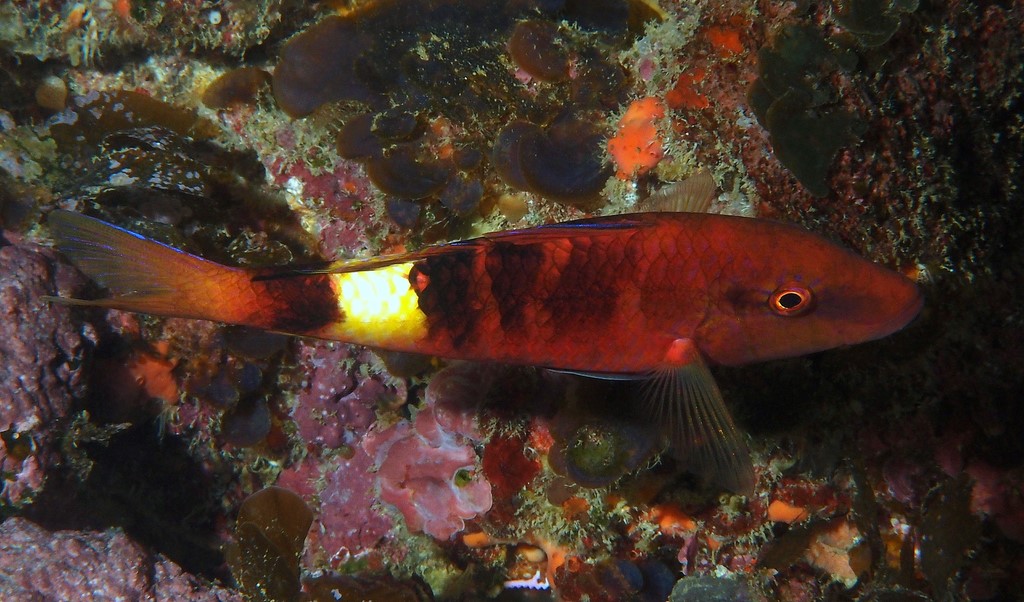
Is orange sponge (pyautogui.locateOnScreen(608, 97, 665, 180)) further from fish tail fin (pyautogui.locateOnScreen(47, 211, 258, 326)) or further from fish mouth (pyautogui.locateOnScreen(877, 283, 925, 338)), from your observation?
fish tail fin (pyautogui.locateOnScreen(47, 211, 258, 326))

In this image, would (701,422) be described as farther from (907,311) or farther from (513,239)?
(513,239)

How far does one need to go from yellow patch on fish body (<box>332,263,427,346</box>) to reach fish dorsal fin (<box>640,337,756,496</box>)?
3.32 feet

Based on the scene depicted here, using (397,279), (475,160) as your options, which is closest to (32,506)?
(397,279)

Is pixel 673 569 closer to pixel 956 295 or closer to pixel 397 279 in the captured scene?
pixel 956 295

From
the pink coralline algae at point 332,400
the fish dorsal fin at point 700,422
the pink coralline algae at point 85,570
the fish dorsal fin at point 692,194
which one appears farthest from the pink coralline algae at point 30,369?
the fish dorsal fin at point 692,194

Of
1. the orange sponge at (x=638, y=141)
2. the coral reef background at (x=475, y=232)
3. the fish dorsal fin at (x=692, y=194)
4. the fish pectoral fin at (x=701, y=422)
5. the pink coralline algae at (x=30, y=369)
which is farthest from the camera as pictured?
the pink coralline algae at (x=30, y=369)

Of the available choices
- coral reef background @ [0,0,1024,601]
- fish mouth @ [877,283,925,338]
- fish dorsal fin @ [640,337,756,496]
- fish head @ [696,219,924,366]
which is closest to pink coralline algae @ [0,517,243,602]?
coral reef background @ [0,0,1024,601]

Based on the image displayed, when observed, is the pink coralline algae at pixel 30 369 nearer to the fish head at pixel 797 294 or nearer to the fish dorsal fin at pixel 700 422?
the fish dorsal fin at pixel 700 422

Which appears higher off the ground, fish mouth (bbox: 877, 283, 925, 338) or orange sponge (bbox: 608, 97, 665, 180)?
orange sponge (bbox: 608, 97, 665, 180)

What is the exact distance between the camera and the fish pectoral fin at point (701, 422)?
89.5 inches

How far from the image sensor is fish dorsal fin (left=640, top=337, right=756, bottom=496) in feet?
7.46

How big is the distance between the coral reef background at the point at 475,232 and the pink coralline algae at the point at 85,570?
2 centimetres

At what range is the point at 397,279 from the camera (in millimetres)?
2230

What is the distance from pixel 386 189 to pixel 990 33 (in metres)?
3.33
